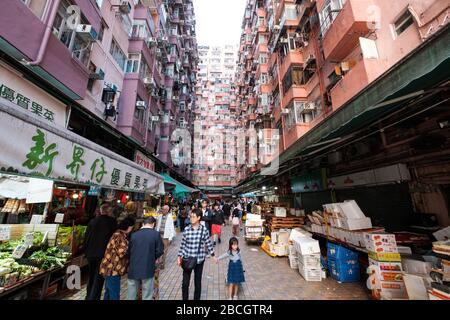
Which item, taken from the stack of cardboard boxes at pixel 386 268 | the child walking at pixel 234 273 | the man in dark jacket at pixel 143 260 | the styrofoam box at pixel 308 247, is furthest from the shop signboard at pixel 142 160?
the stack of cardboard boxes at pixel 386 268

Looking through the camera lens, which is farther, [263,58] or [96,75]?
[263,58]

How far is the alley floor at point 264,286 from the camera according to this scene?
17.5 ft

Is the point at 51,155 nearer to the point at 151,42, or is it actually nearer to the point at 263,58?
the point at 151,42

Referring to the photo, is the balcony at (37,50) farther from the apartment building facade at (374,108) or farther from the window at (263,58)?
the window at (263,58)

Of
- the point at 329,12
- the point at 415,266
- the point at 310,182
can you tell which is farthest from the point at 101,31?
the point at 415,266

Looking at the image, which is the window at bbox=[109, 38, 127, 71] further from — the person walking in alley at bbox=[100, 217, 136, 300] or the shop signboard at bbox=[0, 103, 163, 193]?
the person walking in alley at bbox=[100, 217, 136, 300]

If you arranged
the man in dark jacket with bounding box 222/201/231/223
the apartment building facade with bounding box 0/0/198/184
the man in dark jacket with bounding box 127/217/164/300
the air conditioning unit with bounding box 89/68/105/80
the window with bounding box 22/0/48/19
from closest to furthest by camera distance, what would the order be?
the man in dark jacket with bounding box 127/217/164/300 → the apartment building facade with bounding box 0/0/198/184 → the window with bounding box 22/0/48/19 → the air conditioning unit with bounding box 89/68/105/80 → the man in dark jacket with bounding box 222/201/231/223

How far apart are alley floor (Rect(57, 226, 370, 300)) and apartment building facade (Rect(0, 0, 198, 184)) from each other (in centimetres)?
646

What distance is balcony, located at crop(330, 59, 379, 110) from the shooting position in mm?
8727

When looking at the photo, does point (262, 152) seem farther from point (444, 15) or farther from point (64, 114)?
point (64, 114)

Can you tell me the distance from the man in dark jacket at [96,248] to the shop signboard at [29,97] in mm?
3359

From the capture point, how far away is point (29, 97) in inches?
253

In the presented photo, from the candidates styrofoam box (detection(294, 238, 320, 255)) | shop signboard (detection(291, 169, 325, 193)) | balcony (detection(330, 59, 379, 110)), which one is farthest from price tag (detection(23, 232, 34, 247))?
balcony (detection(330, 59, 379, 110))

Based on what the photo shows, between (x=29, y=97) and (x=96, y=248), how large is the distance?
5.43 metres
